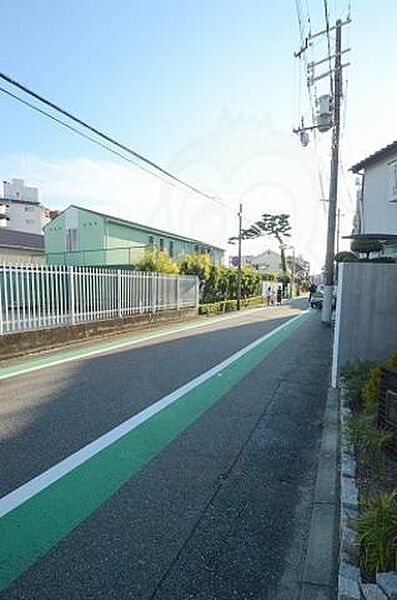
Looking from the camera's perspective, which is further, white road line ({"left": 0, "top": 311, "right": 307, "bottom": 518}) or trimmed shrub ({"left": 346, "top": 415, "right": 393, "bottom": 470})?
trimmed shrub ({"left": 346, "top": 415, "right": 393, "bottom": 470})

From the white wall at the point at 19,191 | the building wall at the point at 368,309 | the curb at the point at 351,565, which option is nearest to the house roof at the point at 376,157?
the building wall at the point at 368,309

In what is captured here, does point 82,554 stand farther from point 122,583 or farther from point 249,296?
point 249,296

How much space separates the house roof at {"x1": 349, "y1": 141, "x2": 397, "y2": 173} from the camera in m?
11.7

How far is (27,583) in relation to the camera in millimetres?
2273

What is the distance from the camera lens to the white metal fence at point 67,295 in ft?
29.0

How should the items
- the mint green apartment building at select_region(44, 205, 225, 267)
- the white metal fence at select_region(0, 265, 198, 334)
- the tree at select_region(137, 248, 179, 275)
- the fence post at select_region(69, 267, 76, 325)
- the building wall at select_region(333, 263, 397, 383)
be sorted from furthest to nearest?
the mint green apartment building at select_region(44, 205, 225, 267), the tree at select_region(137, 248, 179, 275), the fence post at select_region(69, 267, 76, 325), the white metal fence at select_region(0, 265, 198, 334), the building wall at select_region(333, 263, 397, 383)

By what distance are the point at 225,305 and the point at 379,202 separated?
14943mm

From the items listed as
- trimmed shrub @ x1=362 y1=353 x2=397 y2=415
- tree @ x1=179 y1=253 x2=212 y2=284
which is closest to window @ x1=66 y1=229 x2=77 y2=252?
tree @ x1=179 y1=253 x2=212 y2=284

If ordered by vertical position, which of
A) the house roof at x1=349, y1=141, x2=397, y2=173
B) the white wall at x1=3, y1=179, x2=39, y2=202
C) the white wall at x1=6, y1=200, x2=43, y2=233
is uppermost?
the white wall at x1=3, y1=179, x2=39, y2=202

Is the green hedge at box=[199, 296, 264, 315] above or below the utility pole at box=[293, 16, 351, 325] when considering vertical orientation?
below

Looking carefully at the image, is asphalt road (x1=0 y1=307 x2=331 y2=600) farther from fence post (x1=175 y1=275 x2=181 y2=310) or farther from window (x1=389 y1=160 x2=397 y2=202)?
fence post (x1=175 y1=275 x2=181 y2=310)

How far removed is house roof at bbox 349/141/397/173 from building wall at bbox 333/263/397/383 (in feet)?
23.2

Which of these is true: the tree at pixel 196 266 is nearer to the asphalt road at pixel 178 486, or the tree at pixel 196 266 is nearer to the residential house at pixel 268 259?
the asphalt road at pixel 178 486

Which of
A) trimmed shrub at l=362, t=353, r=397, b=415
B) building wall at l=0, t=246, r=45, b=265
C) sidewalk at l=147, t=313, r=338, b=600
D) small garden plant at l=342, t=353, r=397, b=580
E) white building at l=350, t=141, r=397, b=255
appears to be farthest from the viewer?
building wall at l=0, t=246, r=45, b=265
